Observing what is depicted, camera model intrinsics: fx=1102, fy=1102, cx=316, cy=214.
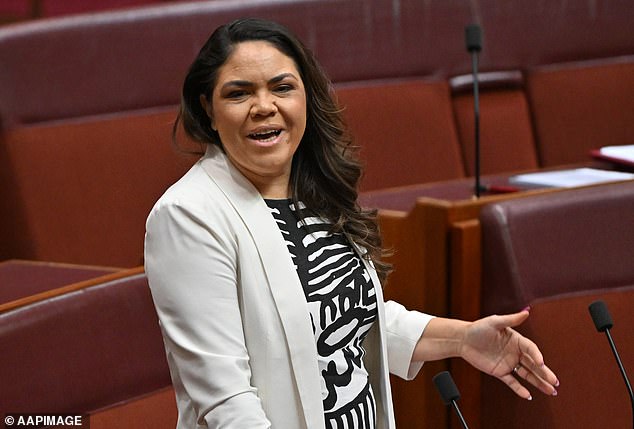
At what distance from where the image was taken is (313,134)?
17.2 inches

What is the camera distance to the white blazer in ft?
1.21

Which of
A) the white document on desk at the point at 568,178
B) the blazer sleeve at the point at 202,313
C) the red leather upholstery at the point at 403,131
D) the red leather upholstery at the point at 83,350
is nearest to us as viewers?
the blazer sleeve at the point at 202,313

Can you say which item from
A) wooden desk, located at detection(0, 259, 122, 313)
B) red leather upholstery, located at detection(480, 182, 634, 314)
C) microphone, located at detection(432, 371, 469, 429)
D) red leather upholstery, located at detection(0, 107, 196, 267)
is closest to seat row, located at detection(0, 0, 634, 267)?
red leather upholstery, located at detection(0, 107, 196, 267)

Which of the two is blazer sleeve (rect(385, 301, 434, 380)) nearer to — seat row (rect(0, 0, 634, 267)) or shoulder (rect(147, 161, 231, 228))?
shoulder (rect(147, 161, 231, 228))

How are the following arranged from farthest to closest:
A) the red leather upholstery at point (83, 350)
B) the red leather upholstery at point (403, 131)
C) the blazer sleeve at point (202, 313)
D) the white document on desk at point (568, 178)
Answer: the red leather upholstery at point (403, 131) < the white document on desk at point (568, 178) < the red leather upholstery at point (83, 350) < the blazer sleeve at point (202, 313)

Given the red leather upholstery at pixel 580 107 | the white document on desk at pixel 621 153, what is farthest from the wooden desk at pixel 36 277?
the red leather upholstery at pixel 580 107

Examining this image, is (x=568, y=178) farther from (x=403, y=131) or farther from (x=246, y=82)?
(x=246, y=82)

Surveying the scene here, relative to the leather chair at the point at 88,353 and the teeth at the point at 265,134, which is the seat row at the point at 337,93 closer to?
the leather chair at the point at 88,353

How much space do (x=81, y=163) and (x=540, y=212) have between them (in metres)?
0.34

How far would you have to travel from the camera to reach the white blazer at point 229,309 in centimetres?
37

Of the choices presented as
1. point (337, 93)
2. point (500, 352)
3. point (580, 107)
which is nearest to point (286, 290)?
point (500, 352)

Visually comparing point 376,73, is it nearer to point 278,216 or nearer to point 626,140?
point 626,140

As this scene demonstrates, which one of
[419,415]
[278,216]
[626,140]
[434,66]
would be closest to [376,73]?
[434,66]

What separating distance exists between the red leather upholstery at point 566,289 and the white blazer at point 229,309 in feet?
Answer: 0.70
